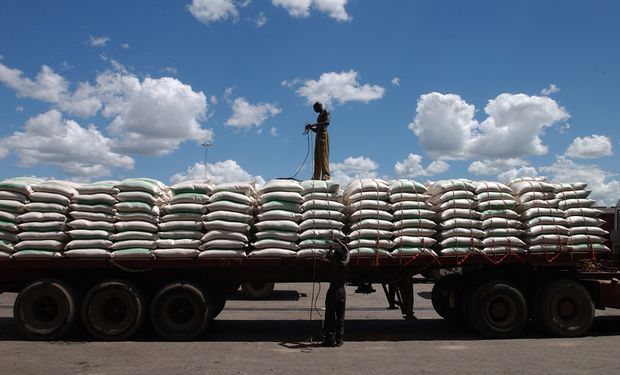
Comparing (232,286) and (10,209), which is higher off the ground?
(10,209)

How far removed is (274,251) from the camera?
334 inches

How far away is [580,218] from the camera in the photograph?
9078mm

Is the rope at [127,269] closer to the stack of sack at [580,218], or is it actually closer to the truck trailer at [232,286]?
the truck trailer at [232,286]

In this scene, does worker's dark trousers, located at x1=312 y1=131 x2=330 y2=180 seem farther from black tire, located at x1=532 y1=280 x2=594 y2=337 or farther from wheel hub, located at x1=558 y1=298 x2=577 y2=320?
wheel hub, located at x1=558 y1=298 x2=577 y2=320

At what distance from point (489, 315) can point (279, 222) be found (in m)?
3.91

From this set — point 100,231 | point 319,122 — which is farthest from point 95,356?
point 319,122

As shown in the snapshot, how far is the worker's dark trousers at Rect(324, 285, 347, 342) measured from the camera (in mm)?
8375

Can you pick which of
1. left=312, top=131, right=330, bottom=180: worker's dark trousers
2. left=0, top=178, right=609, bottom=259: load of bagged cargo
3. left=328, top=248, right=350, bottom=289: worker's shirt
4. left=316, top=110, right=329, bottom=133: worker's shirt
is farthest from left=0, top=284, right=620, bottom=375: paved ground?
left=316, top=110, right=329, bottom=133: worker's shirt

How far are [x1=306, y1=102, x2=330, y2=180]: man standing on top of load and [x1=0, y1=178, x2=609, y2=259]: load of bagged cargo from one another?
4.08ft

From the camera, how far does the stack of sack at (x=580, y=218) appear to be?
8.94 metres

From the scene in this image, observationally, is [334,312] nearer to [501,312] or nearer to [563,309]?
[501,312]

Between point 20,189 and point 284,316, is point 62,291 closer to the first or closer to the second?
point 20,189

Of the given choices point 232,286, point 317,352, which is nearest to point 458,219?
point 317,352

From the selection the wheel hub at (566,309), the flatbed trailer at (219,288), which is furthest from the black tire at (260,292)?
the wheel hub at (566,309)
